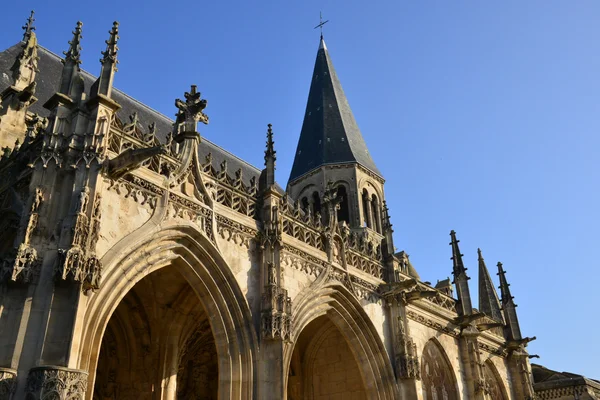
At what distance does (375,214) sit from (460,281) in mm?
5194

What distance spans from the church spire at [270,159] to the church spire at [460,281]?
7935 millimetres

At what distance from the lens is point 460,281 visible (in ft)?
61.5

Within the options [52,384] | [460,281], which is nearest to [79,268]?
[52,384]

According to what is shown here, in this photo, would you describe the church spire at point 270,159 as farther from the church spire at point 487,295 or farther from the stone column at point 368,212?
the church spire at point 487,295

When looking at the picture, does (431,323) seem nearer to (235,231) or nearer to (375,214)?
(235,231)

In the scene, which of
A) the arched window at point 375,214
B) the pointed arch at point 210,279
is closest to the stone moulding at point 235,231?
the pointed arch at point 210,279

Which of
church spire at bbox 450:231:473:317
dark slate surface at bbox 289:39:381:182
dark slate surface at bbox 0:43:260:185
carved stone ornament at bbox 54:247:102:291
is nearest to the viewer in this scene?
carved stone ornament at bbox 54:247:102:291

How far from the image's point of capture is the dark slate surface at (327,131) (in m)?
24.0

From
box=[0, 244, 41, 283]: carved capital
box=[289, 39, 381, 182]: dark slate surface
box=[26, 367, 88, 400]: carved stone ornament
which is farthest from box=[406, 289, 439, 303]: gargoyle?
box=[0, 244, 41, 283]: carved capital

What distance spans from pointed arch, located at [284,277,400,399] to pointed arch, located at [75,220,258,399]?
290 cm

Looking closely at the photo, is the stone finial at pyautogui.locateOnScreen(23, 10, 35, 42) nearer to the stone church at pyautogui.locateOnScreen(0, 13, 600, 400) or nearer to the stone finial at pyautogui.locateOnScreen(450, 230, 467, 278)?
the stone church at pyautogui.locateOnScreen(0, 13, 600, 400)

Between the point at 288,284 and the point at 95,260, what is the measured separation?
4.73 meters

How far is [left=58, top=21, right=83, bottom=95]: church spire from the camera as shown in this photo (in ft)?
32.2

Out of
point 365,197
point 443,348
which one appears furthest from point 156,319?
point 365,197
